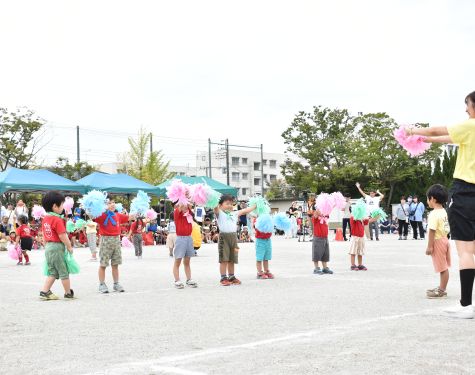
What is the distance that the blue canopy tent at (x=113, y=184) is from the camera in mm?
28812

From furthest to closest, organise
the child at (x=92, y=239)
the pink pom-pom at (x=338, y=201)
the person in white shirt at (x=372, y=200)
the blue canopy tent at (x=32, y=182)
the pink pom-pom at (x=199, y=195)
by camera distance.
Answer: the blue canopy tent at (x=32, y=182) → the child at (x=92, y=239) → the person in white shirt at (x=372, y=200) → the pink pom-pom at (x=338, y=201) → the pink pom-pom at (x=199, y=195)

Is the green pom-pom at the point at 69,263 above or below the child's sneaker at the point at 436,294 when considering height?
above

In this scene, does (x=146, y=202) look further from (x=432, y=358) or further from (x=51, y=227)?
(x=432, y=358)

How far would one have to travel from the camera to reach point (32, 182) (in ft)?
88.1

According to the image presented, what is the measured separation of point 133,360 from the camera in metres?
5.00

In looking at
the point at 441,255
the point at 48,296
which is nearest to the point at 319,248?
the point at 441,255

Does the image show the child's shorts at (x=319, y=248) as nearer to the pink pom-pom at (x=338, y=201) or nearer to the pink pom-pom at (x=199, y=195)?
the pink pom-pom at (x=338, y=201)

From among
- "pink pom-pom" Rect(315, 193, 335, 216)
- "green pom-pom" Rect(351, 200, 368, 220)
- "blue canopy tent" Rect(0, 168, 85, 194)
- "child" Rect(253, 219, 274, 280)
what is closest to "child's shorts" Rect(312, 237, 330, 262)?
"pink pom-pom" Rect(315, 193, 335, 216)

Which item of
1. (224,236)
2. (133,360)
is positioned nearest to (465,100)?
(133,360)

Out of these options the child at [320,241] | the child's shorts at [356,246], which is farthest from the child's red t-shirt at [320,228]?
the child's shorts at [356,246]

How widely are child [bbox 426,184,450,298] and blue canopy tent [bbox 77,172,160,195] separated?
21321mm

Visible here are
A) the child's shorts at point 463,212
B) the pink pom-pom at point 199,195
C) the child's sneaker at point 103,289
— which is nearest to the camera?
the child's shorts at point 463,212

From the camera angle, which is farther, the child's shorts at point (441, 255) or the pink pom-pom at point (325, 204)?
the pink pom-pom at point (325, 204)

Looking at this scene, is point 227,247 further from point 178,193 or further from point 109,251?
point 109,251
